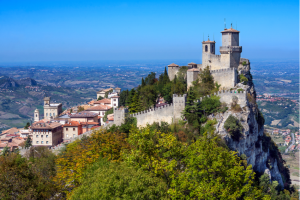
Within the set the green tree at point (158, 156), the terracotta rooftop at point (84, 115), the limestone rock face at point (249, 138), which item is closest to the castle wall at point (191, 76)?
the limestone rock face at point (249, 138)

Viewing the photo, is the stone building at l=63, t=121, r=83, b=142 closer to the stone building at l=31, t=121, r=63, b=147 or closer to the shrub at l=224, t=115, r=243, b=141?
the stone building at l=31, t=121, r=63, b=147

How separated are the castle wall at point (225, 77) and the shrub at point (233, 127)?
6067 millimetres

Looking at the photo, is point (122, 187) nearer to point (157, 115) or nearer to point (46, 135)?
point (157, 115)

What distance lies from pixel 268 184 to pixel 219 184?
2623cm

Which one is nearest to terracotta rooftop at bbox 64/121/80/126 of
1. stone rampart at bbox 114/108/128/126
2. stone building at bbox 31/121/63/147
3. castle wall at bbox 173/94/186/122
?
stone building at bbox 31/121/63/147

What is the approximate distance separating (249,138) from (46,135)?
3093cm

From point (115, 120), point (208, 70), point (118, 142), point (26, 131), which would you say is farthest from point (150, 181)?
point (26, 131)

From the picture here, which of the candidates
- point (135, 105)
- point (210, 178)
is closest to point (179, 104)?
point (135, 105)

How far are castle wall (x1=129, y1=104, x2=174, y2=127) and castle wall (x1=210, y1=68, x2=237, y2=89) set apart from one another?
8.97 meters

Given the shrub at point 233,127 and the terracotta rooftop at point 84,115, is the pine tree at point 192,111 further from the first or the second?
the terracotta rooftop at point 84,115

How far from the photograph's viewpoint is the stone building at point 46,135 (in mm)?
53531

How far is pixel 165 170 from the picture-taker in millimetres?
25438

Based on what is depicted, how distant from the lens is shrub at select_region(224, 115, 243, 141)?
42.0 metres

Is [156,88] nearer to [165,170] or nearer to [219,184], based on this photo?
[165,170]
